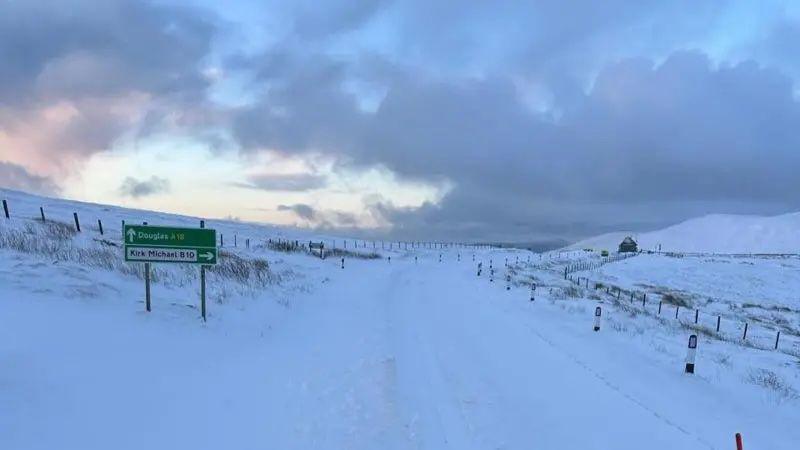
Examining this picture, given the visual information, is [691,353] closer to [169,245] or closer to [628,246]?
[169,245]

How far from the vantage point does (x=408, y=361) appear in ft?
36.7

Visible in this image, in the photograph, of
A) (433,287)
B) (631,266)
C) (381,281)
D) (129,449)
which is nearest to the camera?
(129,449)

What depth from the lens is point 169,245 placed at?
12195mm

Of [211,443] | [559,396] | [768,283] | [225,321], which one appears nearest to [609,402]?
[559,396]

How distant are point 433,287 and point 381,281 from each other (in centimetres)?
378

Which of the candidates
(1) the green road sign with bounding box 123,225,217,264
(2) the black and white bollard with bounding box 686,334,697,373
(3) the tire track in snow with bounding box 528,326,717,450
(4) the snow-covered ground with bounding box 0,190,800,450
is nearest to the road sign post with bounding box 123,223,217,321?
(1) the green road sign with bounding box 123,225,217,264

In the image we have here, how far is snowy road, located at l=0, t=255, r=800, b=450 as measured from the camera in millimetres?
6840

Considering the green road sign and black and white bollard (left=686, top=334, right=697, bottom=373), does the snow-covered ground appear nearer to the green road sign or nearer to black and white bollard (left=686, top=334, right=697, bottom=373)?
black and white bollard (left=686, top=334, right=697, bottom=373)

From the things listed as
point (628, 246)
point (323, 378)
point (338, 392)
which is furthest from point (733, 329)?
point (628, 246)

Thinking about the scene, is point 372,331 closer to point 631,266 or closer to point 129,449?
point 129,449

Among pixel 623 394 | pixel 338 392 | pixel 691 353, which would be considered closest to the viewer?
pixel 338 392

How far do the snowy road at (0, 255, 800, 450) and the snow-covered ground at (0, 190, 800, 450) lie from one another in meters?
0.03

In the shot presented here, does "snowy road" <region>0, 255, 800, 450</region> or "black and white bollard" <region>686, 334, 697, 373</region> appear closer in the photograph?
"snowy road" <region>0, 255, 800, 450</region>

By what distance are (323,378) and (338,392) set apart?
93 cm
